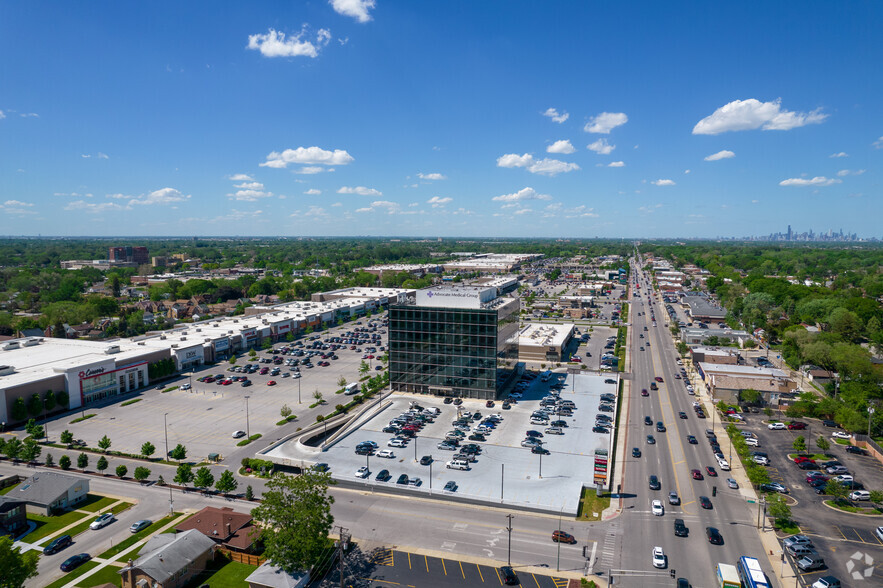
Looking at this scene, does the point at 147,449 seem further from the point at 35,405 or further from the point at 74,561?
the point at 35,405

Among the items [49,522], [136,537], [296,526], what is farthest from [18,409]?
[296,526]

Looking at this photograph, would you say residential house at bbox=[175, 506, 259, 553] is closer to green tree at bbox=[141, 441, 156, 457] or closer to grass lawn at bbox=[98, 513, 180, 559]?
grass lawn at bbox=[98, 513, 180, 559]

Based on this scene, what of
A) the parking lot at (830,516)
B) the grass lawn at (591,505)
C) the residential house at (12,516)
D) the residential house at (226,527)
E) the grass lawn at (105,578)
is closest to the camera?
the grass lawn at (105,578)

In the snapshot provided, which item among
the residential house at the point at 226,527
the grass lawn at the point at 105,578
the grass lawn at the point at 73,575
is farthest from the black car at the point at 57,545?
the residential house at the point at 226,527

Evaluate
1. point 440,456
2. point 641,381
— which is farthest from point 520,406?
point 641,381

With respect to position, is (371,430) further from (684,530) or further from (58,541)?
(684,530)

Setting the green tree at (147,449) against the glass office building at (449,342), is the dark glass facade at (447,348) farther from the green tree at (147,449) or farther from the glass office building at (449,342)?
the green tree at (147,449)
